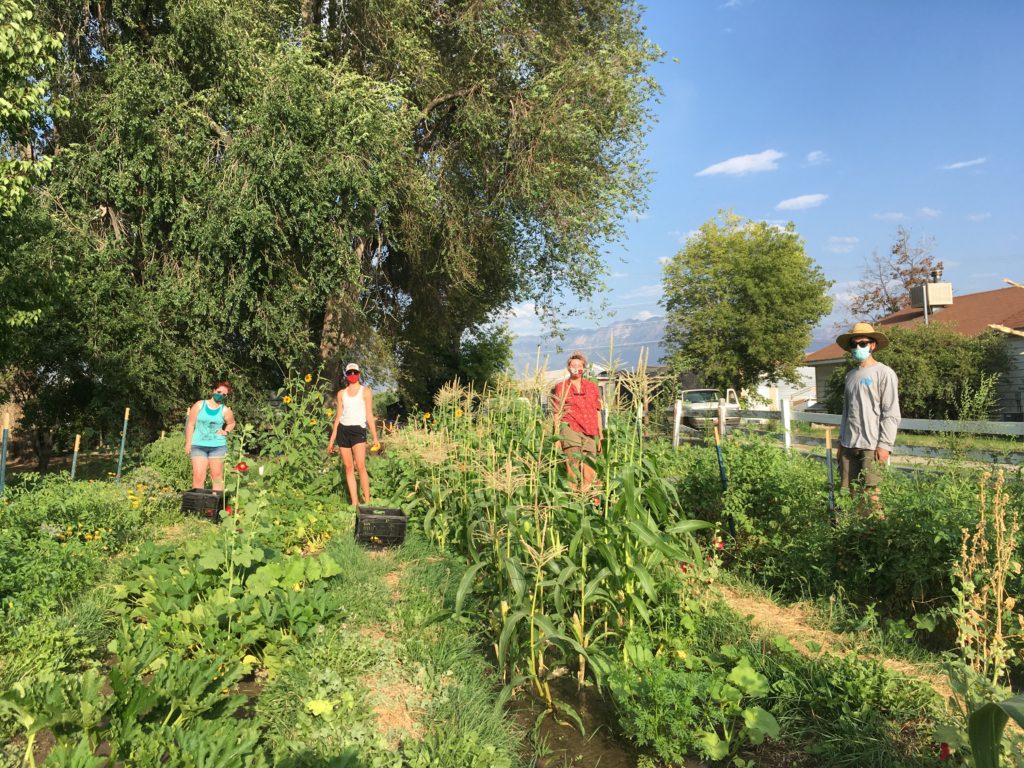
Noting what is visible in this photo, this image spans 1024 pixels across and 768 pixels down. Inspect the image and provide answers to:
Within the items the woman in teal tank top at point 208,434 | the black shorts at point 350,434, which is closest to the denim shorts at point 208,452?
the woman in teal tank top at point 208,434

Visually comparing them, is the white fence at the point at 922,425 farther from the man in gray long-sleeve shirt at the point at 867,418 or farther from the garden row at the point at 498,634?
the garden row at the point at 498,634

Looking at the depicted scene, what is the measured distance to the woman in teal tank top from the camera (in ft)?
24.3

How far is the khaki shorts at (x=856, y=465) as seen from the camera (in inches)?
207

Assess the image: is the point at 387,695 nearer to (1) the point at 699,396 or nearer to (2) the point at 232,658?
(2) the point at 232,658

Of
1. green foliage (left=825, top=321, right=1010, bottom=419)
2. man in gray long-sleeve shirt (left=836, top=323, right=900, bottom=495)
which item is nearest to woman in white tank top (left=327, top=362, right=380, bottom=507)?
man in gray long-sleeve shirt (left=836, top=323, right=900, bottom=495)

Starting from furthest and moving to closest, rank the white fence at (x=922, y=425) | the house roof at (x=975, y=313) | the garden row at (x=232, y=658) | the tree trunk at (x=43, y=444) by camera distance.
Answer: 1. the house roof at (x=975, y=313)
2. the tree trunk at (x=43, y=444)
3. the white fence at (x=922, y=425)
4. the garden row at (x=232, y=658)

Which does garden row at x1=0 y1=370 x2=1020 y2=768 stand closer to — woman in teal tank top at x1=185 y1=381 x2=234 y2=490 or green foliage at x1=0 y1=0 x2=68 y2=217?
woman in teal tank top at x1=185 y1=381 x2=234 y2=490

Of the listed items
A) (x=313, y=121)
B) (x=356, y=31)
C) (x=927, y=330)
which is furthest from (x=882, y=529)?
(x=927, y=330)

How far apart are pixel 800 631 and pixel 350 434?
191 inches

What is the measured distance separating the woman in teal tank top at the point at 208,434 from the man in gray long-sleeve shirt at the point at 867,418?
20.9 ft

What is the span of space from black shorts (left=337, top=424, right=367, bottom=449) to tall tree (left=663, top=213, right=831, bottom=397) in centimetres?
2601

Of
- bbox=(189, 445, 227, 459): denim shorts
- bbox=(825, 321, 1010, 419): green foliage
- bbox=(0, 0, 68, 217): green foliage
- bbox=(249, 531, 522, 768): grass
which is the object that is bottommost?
bbox=(249, 531, 522, 768): grass

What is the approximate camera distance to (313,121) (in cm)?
1063

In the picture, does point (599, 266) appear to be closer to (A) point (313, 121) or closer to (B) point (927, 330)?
(A) point (313, 121)
